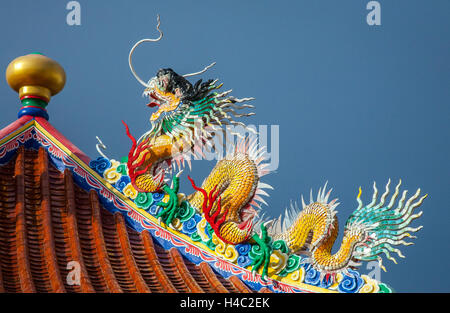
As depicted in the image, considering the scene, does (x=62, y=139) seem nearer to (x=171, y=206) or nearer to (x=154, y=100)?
(x=154, y=100)

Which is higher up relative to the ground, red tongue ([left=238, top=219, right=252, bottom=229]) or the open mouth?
the open mouth

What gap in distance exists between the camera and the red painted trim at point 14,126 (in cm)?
1095

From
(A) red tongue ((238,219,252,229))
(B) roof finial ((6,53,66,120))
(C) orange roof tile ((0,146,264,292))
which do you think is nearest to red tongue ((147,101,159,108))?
(C) orange roof tile ((0,146,264,292))

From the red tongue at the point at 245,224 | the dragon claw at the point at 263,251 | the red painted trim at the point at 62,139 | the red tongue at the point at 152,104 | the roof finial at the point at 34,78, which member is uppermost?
the roof finial at the point at 34,78

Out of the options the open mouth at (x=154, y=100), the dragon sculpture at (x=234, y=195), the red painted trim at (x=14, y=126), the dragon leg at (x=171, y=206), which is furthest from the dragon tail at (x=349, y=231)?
the red painted trim at (x=14, y=126)

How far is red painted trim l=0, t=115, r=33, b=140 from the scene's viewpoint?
1095 cm

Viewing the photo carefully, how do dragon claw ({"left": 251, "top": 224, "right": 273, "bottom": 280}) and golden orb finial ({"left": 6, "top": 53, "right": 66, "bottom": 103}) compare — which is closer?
dragon claw ({"left": 251, "top": 224, "right": 273, "bottom": 280})

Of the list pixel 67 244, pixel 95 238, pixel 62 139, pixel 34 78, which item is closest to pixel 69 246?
pixel 67 244

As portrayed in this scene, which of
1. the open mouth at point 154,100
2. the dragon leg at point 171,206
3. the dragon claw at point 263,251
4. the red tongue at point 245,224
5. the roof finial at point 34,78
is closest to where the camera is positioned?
the dragon claw at point 263,251

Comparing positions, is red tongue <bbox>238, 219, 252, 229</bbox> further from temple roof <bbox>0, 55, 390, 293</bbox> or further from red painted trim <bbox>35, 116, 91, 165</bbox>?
red painted trim <bbox>35, 116, 91, 165</bbox>

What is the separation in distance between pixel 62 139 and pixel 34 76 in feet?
3.42

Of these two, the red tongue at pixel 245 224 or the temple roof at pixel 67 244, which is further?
the red tongue at pixel 245 224

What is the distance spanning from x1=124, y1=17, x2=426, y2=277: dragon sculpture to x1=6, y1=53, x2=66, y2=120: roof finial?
1276 millimetres

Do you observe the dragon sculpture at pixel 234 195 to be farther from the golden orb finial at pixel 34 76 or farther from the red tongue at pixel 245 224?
the golden orb finial at pixel 34 76
